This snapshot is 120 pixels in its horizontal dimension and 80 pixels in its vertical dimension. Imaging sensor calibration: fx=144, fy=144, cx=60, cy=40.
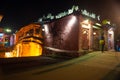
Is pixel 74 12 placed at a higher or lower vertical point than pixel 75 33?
higher

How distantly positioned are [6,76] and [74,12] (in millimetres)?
12759

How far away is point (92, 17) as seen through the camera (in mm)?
20344

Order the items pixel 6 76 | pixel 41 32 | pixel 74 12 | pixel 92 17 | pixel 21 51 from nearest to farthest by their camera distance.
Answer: pixel 6 76 < pixel 74 12 < pixel 92 17 < pixel 41 32 < pixel 21 51

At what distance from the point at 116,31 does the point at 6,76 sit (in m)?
26.7

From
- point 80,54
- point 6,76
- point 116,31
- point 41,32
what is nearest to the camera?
point 6,76

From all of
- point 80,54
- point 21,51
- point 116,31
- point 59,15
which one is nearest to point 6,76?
point 80,54

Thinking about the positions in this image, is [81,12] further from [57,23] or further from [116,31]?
[116,31]

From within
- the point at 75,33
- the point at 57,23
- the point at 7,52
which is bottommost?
the point at 7,52

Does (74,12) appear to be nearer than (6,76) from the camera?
No

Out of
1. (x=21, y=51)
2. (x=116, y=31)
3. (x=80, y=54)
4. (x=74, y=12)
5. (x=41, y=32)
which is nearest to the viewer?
(x=80, y=54)

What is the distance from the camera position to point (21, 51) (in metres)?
27.6

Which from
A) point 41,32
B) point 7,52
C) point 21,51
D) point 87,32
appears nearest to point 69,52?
point 87,32

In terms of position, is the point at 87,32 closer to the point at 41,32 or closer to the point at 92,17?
the point at 92,17

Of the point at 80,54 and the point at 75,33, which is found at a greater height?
the point at 75,33
